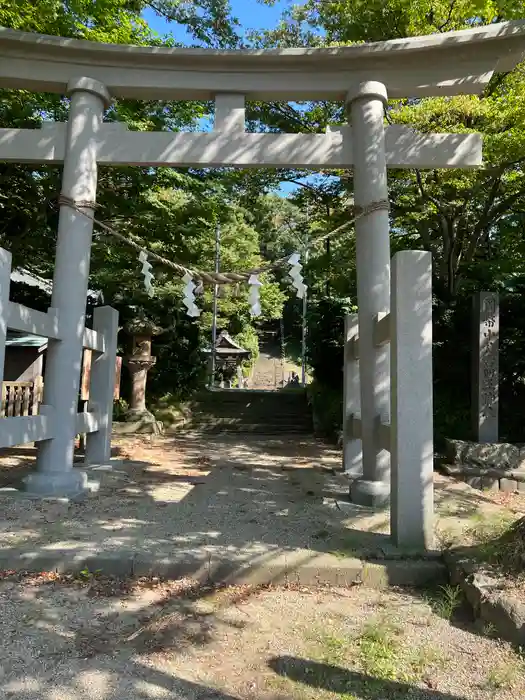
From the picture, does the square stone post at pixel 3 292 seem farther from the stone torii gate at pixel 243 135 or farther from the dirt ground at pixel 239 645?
the dirt ground at pixel 239 645

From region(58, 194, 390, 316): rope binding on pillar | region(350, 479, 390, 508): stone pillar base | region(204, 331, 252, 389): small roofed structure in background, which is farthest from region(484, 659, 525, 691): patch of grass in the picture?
region(204, 331, 252, 389): small roofed structure in background

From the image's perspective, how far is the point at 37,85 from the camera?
593 cm

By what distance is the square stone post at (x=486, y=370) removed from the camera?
7941 mm

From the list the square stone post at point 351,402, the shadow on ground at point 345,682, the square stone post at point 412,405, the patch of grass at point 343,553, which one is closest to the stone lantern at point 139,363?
the square stone post at point 351,402

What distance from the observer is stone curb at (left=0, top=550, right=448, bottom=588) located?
347 centimetres

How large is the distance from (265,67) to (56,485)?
16.7 feet

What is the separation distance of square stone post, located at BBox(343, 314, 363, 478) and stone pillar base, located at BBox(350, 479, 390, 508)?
1647 millimetres

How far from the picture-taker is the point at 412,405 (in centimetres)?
394

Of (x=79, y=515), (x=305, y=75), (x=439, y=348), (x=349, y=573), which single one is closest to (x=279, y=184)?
(x=439, y=348)

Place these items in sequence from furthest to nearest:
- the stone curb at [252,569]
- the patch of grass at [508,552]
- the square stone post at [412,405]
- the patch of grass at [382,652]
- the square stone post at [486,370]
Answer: the square stone post at [486,370], the square stone post at [412,405], the stone curb at [252,569], the patch of grass at [508,552], the patch of grass at [382,652]

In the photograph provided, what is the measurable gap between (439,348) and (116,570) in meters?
7.73

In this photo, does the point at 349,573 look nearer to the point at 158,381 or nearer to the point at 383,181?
the point at 383,181

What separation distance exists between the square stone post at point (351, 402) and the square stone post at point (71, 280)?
3.39 meters

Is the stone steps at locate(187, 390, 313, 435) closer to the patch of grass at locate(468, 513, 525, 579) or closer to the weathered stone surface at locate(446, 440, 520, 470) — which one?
the weathered stone surface at locate(446, 440, 520, 470)
